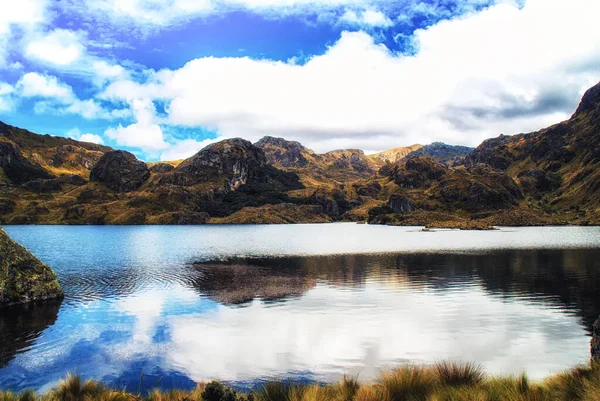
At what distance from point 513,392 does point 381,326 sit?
61.2ft

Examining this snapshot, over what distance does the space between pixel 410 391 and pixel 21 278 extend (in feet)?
131

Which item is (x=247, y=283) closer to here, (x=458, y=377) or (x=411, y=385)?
(x=458, y=377)

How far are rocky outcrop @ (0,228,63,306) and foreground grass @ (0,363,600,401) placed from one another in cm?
2828

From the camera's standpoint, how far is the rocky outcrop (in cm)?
3781

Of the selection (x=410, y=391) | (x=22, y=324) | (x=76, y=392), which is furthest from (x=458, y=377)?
(x=22, y=324)

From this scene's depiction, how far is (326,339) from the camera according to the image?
27.7 metres

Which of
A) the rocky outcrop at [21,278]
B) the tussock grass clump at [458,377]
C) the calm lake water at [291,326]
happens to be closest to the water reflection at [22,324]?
the calm lake water at [291,326]

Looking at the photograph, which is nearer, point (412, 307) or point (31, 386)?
point (31, 386)

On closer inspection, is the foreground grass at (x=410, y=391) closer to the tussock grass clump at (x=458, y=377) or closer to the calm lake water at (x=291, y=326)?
the tussock grass clump at (x=458, y=377)

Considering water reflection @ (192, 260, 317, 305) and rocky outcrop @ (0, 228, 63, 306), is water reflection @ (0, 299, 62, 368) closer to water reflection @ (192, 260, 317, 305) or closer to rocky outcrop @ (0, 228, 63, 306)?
rocky outcrop @ (0, 228, 63, 306)

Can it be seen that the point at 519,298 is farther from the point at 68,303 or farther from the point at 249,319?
the point at 68,303

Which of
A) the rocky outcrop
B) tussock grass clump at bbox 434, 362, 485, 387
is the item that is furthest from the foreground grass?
the rocky outcrop

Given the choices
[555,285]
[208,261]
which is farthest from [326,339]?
[208,261]

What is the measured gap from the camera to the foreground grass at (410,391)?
13055 millimetres
